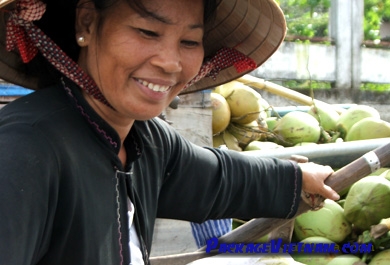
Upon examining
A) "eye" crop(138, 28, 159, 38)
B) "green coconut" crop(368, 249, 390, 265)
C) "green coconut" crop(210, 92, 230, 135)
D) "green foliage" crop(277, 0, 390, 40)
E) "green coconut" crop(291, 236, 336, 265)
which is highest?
"eye" crop(138, 28, 159, 38)

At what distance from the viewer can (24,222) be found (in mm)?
1139

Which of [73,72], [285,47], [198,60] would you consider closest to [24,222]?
[73,72]

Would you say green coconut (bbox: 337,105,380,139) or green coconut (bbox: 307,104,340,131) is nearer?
green coconut (bbox: 337,105,380,139)

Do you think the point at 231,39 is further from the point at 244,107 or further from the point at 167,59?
the point at 244,107

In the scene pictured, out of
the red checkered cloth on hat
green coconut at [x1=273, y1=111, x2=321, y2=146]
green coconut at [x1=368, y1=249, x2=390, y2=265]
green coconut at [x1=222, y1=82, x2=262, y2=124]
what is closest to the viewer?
the red checkered cloth on hat

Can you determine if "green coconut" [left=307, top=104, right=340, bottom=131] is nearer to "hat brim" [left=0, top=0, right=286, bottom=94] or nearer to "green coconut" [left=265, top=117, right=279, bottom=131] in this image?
"green coconut" [left=265, top=117, right=279, bottom=131]

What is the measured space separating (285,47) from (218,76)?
7.01 meters

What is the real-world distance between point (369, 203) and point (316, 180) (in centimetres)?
33

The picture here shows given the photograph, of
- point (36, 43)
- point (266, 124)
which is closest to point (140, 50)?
point (36, 43)

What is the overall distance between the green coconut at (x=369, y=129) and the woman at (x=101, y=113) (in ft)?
3.59

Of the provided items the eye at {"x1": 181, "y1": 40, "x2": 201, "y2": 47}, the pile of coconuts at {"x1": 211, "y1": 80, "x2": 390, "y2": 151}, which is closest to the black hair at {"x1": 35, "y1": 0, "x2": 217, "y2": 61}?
the eye at {"x1": 181, "y1": 40, "x2": 201, "y2": 47}

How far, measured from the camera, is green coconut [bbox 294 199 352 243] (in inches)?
88.9

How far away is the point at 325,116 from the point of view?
3230mm

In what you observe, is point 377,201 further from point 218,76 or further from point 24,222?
point 24,222
